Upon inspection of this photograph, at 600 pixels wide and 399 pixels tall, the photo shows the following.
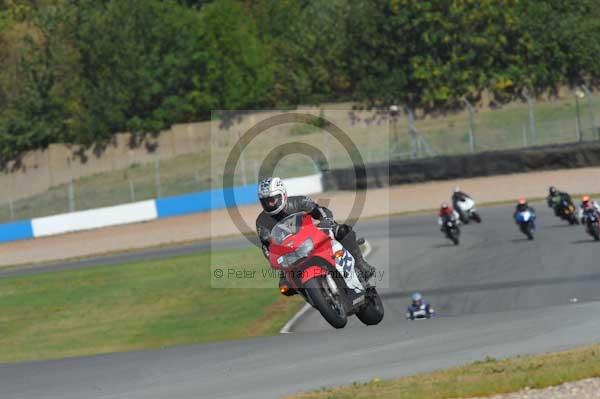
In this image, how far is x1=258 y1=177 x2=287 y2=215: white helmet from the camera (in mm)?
12078

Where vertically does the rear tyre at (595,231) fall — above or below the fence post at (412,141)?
below

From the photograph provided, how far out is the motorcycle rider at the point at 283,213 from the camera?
12.1 metres

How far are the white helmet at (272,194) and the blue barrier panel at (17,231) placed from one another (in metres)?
31.6

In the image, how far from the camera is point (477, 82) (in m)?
59.2

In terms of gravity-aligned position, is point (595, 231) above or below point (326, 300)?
below

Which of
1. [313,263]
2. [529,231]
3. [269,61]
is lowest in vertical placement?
[529,231]

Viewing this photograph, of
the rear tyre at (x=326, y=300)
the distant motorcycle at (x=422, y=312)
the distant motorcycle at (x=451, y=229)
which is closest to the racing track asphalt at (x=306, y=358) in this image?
the rear tyre at (x=326, y=300)

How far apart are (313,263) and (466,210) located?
18.3m

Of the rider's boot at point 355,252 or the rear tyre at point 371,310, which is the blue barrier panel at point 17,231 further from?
the rider's boot at point 355,252

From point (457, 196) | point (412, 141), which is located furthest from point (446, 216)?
point (412, 141)

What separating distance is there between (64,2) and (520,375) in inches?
2521

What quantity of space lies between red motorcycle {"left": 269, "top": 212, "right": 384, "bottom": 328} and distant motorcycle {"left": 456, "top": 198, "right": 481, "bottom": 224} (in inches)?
691

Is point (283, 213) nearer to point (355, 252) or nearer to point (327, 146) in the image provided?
point (355, 252)

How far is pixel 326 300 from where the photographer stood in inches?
480
